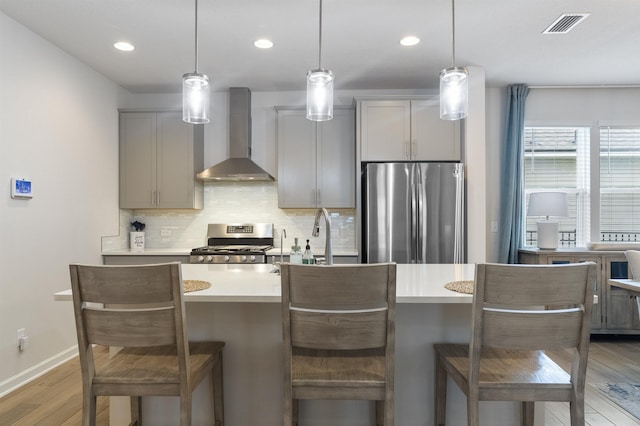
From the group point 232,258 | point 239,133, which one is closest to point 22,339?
point 232,258

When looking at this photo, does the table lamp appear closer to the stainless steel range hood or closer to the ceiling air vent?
the ceiling air vent

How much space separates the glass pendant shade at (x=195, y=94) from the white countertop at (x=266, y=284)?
874 millimetres

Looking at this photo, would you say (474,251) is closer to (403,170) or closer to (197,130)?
(403,170)

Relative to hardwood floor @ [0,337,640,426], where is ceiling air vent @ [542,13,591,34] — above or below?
above

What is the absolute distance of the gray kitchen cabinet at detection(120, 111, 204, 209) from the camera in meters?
4.41

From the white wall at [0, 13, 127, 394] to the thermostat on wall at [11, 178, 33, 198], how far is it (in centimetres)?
4

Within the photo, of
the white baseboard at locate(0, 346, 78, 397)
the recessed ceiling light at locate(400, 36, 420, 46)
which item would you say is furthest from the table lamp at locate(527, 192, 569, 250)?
the white baseboard at locate(0, 346, 78, 397)

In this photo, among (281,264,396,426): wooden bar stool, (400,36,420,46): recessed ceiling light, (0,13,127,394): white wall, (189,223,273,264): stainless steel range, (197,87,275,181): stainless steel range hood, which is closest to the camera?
(281,264,396,426): wooden bar stool

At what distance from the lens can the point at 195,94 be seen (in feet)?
6.91

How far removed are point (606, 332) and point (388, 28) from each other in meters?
3.53

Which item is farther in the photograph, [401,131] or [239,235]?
[239,235]

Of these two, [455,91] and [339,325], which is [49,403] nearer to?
[339,325]

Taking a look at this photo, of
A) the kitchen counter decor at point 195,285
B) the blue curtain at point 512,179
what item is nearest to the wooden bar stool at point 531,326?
the kitchen counter decor at point 195,285

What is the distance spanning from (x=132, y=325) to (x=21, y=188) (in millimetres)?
2194
